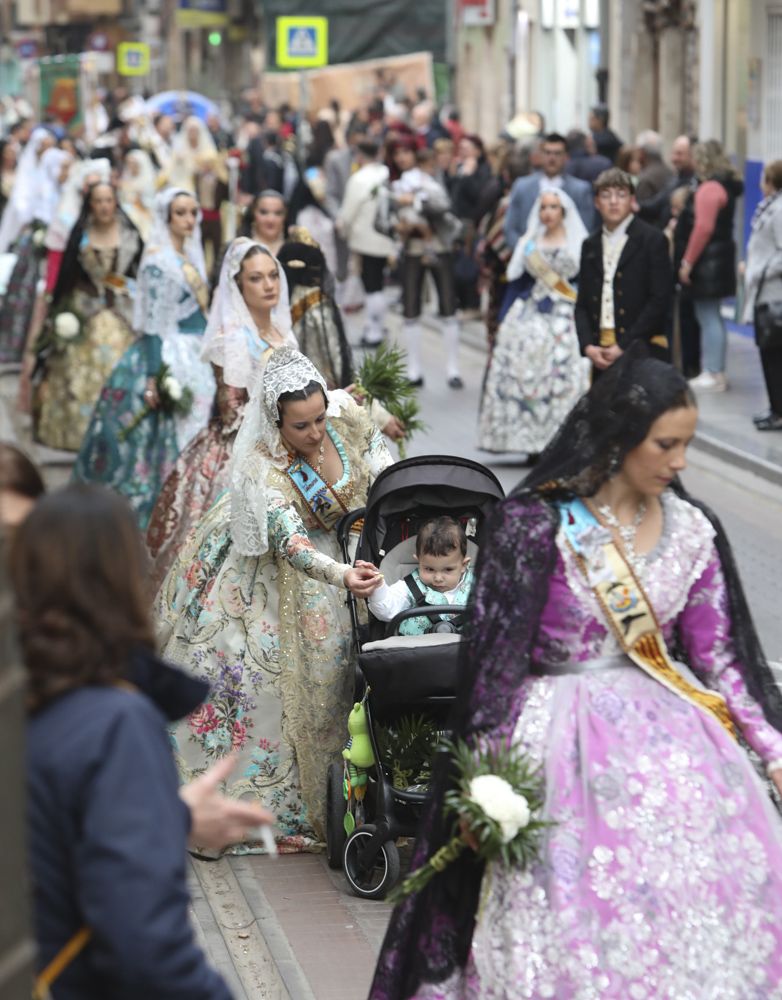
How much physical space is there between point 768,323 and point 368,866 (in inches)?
344

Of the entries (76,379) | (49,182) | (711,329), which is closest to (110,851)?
(76,379)

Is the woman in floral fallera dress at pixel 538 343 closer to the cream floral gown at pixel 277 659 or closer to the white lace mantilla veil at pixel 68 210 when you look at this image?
the white lace mantilla veil at pixel 68 210

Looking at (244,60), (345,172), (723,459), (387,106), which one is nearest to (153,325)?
(723,459)

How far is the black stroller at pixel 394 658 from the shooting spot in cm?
616

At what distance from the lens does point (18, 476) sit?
3.50m

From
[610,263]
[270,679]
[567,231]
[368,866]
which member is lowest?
[368,866]

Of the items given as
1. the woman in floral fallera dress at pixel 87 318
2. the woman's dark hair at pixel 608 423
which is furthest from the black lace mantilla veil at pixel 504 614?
the woman in floral fallera dress at pixel 87 318

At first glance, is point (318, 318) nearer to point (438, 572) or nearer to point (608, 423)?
point (438, 572)

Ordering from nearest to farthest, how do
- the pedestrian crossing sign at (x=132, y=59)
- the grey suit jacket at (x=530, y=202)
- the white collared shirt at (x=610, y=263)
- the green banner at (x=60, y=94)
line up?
the white collared shirt at (x=610, y=263)
the grey suit jacket at (x=530, y=202)
the green banner at (x=60, y=94)
the pedestrian crossing sign at (x=132, y=59)

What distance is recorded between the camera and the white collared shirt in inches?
468

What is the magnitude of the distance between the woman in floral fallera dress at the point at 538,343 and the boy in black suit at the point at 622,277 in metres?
1.04

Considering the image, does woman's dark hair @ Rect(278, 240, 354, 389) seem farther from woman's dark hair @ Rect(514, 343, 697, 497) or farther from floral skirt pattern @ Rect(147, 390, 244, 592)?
woman's dark hair @ Rect(514, 343, 697, 497)

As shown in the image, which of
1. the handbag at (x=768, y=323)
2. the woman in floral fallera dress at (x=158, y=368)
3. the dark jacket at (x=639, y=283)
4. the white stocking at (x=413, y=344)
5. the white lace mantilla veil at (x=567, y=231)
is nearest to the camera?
the woman in floral fallera dress at (x=158, y=368)

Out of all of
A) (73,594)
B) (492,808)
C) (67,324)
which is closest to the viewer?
(73,594)
